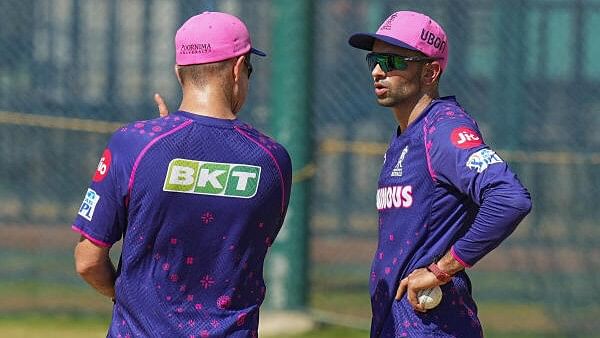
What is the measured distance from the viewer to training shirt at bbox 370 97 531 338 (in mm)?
3934

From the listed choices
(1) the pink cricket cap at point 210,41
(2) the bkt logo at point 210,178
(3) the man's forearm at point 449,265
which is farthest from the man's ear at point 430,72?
(2) the bkt logo at point 210,178

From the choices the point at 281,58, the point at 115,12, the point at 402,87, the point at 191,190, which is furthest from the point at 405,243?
the point at 115,12

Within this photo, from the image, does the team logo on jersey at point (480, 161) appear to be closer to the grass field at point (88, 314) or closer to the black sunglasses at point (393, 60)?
the black sunglasses at point (393, 60)

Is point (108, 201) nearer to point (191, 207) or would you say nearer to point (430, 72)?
point (191, 207)

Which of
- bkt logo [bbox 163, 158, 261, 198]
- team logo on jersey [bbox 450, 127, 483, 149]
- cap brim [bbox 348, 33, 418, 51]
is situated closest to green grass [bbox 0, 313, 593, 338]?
cap brim [bbox 348, 33, 418, 51]

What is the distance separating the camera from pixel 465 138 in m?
4.01

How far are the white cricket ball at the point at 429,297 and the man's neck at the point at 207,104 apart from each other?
876 millimetres

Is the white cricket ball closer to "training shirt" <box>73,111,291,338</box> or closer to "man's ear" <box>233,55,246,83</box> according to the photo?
"training shirt" <box>73,111,291,338</box>

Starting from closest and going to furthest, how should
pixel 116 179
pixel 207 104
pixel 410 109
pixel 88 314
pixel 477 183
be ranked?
pixel 116 179 < pixel 207 104 < pixel 477 183 < pixel 410 109 < pixel 88 314

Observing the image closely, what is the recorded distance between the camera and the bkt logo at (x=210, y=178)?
12.1 feet

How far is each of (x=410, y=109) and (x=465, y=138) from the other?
400 millimetres

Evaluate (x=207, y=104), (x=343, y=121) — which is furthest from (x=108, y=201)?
(x=343, y=121)

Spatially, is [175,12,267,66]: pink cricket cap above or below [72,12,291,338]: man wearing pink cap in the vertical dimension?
above

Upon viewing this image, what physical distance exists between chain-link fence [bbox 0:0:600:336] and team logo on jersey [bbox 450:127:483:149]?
154 inches
